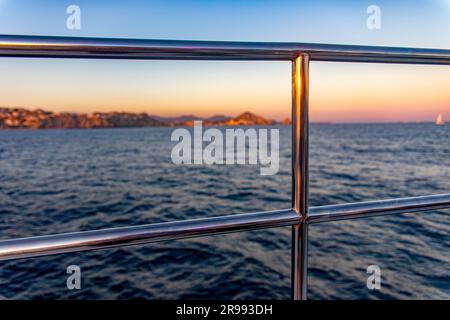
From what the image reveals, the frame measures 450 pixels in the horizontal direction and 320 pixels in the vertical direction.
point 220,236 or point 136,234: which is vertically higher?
point 136,234

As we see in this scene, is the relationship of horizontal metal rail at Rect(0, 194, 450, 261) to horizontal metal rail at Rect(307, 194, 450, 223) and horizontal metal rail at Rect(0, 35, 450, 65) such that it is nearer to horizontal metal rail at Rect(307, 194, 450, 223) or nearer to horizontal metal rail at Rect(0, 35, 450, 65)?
horizontal metal rail at Rect(307, 194, 450, 223)

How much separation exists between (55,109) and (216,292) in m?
50.6

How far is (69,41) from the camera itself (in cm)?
60

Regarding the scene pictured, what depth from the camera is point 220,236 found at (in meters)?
16.3

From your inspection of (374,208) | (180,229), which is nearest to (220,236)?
(374,208)

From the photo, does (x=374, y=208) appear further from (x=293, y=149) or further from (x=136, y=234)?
(x=136, y=234)

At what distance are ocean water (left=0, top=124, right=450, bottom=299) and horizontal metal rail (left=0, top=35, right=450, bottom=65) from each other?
3077 mm

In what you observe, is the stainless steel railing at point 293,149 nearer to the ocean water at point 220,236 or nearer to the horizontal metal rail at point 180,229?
the horizontal metal rail at point 180,229

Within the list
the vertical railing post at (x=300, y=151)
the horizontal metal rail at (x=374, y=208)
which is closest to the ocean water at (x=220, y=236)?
the horizontal metal rail at (x=374, y=208)

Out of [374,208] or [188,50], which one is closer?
[188,50]

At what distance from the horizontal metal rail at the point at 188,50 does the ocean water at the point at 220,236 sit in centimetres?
308

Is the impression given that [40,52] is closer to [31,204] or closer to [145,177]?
[31,204]

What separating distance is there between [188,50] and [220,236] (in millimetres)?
16102
